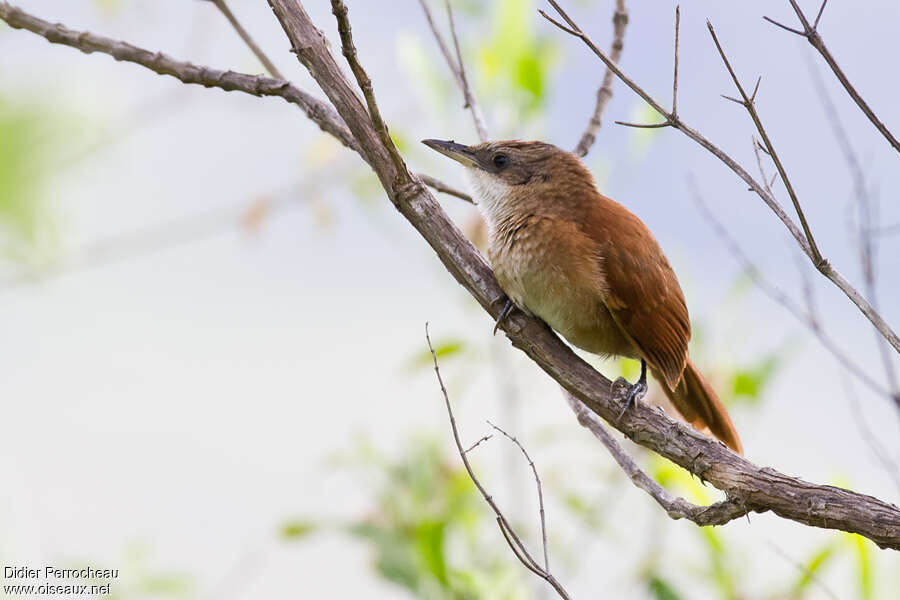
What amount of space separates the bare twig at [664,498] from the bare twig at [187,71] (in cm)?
91

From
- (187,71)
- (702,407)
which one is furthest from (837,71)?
(187,71)

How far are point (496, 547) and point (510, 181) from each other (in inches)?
Result: 63.0

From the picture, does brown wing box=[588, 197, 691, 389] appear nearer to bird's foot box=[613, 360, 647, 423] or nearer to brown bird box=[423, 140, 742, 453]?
brown bird box=[423, 140, 742, 453]

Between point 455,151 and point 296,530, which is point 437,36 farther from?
point 296,530

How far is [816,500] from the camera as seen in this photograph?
1.81m

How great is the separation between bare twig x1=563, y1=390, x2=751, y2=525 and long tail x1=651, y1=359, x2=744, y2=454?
0.27 m

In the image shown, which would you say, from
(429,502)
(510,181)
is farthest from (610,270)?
(429,502)

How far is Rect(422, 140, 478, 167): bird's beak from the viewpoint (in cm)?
290

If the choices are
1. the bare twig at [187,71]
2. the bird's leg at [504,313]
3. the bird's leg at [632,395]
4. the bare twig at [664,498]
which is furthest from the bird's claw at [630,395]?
the bare twig at [187,71]

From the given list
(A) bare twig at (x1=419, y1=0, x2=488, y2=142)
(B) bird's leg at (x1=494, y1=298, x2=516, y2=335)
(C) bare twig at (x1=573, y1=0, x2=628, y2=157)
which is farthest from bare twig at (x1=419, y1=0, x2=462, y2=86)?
(B) bird's leg at (x1=494, y1=298, x2=516, y2=335)

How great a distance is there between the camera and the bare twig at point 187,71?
2404 millimetres

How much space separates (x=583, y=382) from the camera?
7.10 ft

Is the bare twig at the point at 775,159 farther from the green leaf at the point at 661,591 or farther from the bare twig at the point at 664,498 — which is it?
the green leaf at the point at 661,591

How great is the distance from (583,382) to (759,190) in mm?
621
